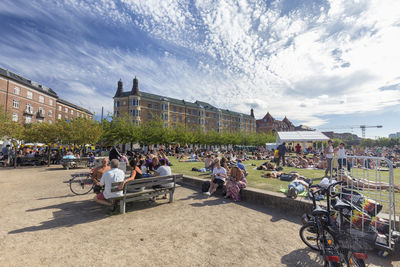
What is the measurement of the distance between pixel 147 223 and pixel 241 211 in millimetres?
2722

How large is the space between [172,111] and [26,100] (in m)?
37.0

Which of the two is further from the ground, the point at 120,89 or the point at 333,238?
the point at 120,89

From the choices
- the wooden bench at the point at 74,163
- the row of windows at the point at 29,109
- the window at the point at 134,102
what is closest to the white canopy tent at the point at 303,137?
the wooden bench at the point at 74,163

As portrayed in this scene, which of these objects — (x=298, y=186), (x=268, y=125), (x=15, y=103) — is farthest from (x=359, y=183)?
(x=268, y=125)

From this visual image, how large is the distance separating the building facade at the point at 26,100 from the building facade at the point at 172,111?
10.9m

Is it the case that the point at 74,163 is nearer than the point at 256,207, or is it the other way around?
the point at 256,207

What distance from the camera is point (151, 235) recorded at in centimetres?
399

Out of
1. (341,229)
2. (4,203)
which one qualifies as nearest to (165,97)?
(4,203)

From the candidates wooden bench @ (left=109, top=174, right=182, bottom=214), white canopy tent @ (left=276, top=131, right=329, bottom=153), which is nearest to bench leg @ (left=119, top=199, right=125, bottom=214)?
wooden bench @ (left=109, top=174, right=182, bottom=214)

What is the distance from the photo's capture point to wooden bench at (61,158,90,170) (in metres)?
13.7

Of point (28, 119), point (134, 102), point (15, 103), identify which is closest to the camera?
point (15, 103)

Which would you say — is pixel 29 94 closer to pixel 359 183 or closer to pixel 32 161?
pixel 32 161

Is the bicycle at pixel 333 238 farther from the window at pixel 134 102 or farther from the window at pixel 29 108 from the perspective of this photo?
the window at pixel 29 108

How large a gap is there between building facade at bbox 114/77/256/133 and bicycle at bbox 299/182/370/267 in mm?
34139
